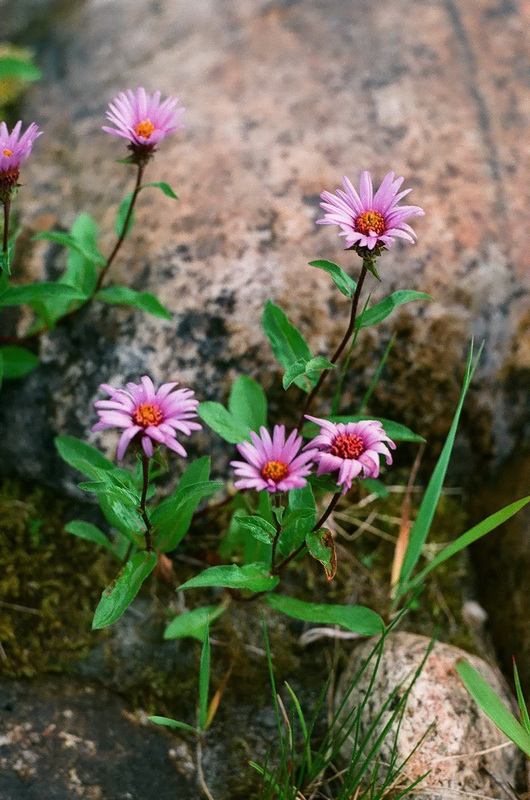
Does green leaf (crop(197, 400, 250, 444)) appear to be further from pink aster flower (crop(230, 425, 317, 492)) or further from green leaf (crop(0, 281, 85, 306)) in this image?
green leaf (crop(0, 281, 85, 306))

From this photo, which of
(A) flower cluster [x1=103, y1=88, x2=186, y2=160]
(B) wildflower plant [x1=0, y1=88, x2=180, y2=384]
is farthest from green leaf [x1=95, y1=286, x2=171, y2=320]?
(A) flower cluster [x1=103, y1=88, x2=186, y2=160]

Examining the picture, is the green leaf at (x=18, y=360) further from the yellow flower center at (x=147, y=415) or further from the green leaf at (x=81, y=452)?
the yellow flower center at (x=147, y=415)

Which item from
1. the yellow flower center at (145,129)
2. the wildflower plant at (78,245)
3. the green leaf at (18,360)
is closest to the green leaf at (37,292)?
the wildflower plant at (78,245)

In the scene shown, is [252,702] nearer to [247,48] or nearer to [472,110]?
[472,110]

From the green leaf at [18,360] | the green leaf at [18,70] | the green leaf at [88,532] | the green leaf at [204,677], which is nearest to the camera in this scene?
the green leaf at [204,677]

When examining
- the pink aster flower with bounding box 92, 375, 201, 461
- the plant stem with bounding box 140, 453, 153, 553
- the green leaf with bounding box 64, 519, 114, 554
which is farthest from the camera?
the green leaf with bounding box 64, 519, 114, 554

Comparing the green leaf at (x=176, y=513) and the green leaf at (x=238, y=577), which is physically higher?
the green leaf at (x=176, y=513)
